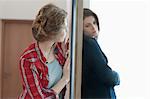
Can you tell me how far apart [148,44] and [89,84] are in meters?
0.28

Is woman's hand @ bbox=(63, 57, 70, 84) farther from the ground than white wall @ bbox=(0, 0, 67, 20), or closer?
closer

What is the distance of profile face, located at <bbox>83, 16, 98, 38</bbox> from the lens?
0.96 meters

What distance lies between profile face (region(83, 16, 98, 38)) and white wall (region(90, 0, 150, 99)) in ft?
0.08

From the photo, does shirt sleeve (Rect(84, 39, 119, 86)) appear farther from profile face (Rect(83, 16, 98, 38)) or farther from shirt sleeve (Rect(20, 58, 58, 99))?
shirt sleeve (Rect(20, 58, 58, 99))

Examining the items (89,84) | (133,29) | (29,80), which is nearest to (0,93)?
(29,80)

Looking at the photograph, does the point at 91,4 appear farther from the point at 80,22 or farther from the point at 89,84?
the point at 89,84

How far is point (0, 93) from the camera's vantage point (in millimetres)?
1234

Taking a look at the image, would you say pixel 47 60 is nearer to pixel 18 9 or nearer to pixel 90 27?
pixel 90 27

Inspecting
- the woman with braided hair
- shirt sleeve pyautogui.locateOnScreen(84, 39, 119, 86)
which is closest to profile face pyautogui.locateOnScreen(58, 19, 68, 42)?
the woman with braided hair

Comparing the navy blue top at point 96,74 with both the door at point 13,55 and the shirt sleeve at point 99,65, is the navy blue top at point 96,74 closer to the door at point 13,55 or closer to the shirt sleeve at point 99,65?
the shirt sleeve at point 99,65

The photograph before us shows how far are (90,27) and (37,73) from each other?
28 cm

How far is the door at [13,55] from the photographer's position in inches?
45.1

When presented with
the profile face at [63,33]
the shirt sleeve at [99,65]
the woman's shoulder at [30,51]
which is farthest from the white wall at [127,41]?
the woman's shoulder at [30,51]

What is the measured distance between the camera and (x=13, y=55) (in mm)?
1263
